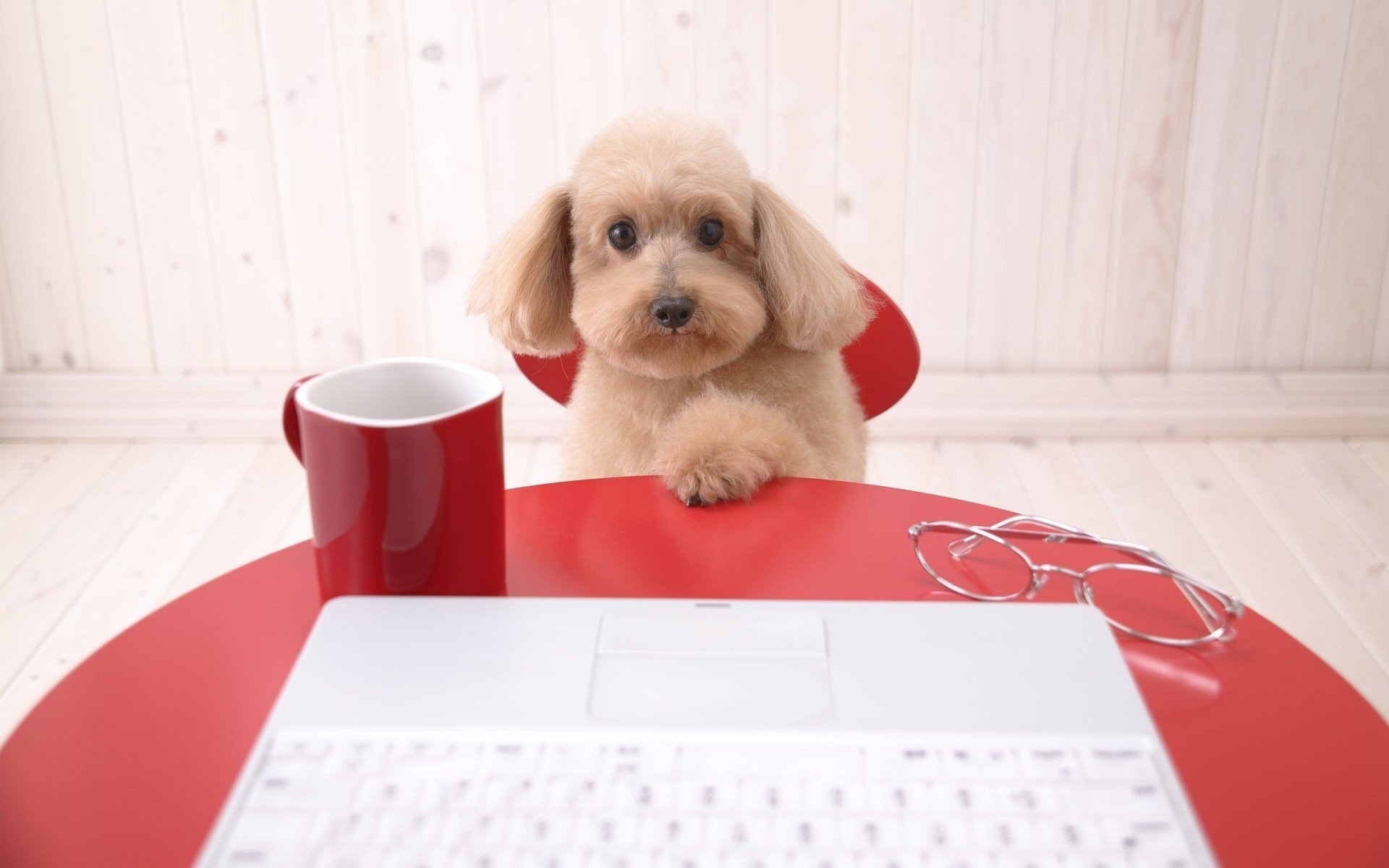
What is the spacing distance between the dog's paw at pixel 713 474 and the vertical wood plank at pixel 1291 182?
6.07 ft

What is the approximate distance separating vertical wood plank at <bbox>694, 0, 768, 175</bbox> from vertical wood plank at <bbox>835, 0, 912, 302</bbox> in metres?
0.16

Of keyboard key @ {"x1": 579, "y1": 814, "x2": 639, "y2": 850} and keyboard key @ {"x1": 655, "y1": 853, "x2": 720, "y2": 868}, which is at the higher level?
keyboard key @ {"x1": 579, "y1": 814, "x2": 639, "y2": 850}

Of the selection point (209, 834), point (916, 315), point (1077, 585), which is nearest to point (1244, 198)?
point (916, 315)

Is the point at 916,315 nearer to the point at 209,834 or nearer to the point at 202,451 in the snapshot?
the point at 202,451

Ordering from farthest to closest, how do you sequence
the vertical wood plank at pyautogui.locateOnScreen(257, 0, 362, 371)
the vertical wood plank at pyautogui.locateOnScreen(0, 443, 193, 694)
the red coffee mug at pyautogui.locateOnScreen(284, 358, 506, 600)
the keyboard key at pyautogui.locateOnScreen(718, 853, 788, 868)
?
the vertical wood plank at pyautogui.locateOnScreen(257, 0, 362, 371)
the vertical wood plank at pyautogui.locateOnScreen(0, 443, 193, 694)
the red coffee mug at pyautogui.locateOnScreen(284, 358, 506, 600)
the keyboard key at pyautogui.locateOnScreen(718, 853, 788, 868)

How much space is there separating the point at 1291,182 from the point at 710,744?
2238mm

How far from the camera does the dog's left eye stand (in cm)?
107

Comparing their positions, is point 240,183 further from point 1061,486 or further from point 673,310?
point 1061,486

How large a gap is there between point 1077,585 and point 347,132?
1.96 m

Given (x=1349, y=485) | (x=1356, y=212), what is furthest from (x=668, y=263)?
(x=1356, y=212)

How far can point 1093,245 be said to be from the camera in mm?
2293

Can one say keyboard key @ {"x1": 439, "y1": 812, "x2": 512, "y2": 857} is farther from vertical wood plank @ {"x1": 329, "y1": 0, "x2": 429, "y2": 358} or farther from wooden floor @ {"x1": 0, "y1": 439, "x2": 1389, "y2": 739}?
vertical wood plank @ {"x1": 329, "y1": 0, "x2": 429, "y2": 358}

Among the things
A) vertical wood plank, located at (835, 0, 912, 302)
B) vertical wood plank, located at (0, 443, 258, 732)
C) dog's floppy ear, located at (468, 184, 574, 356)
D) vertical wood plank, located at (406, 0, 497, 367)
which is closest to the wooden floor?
vertical wood plank, located at (0, 443, 258, 732)

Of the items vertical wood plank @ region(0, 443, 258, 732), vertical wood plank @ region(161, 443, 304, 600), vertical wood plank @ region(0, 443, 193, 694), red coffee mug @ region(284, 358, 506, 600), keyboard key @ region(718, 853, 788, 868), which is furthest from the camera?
vertical wood plank @ region(161, 443, 304, 600)
